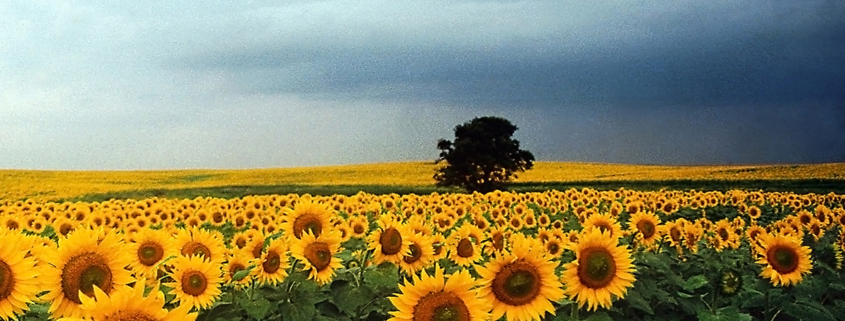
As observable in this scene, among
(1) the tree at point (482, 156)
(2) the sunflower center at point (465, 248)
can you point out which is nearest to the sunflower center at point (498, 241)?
(2) the sunflower center at point (465, 248)

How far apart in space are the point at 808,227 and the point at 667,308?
4.83 metres

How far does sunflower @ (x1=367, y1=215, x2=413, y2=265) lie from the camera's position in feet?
19.3

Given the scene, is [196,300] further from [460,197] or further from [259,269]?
[460,197]

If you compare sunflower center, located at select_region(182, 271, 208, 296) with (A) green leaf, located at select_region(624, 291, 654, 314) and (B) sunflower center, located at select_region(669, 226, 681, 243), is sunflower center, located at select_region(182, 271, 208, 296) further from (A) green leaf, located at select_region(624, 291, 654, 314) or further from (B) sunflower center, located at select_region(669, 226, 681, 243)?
(B) sunflower center, located at select_region(669, 226, 681, 243)

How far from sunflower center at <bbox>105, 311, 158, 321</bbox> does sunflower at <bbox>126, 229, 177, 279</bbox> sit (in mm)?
2692

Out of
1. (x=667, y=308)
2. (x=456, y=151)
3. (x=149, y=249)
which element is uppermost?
(x=456, y=151)

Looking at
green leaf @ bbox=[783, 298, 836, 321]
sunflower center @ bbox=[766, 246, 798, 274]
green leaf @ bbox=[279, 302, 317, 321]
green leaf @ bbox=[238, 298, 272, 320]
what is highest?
sunflower center @ bbox=[766, 246, 798, 274]

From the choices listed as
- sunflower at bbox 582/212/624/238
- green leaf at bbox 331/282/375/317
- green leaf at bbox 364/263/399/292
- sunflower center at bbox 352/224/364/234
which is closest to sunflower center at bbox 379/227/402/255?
green leaf at bbox 364/263/399/292

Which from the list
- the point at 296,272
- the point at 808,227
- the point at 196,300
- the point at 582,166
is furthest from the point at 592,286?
the point at 582,166

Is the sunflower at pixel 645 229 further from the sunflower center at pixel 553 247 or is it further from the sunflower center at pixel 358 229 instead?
the sunflower center at pixel 358 229

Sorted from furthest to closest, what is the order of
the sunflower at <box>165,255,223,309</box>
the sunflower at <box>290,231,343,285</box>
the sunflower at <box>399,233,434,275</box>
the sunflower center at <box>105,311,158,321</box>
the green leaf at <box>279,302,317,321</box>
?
the sunflower at <box>399,233,434,275</box>
the sunflower at <box>290,231,343,285</box>
the sunflower at <box>165,255,223,309</box>
the green leaf at <box>279,302,317,321</box>
the sunflower center at <box>105,311,158,321</box>

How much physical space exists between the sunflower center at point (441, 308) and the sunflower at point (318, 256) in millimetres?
1511

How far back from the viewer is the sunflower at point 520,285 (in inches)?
173

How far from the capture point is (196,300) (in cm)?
502
